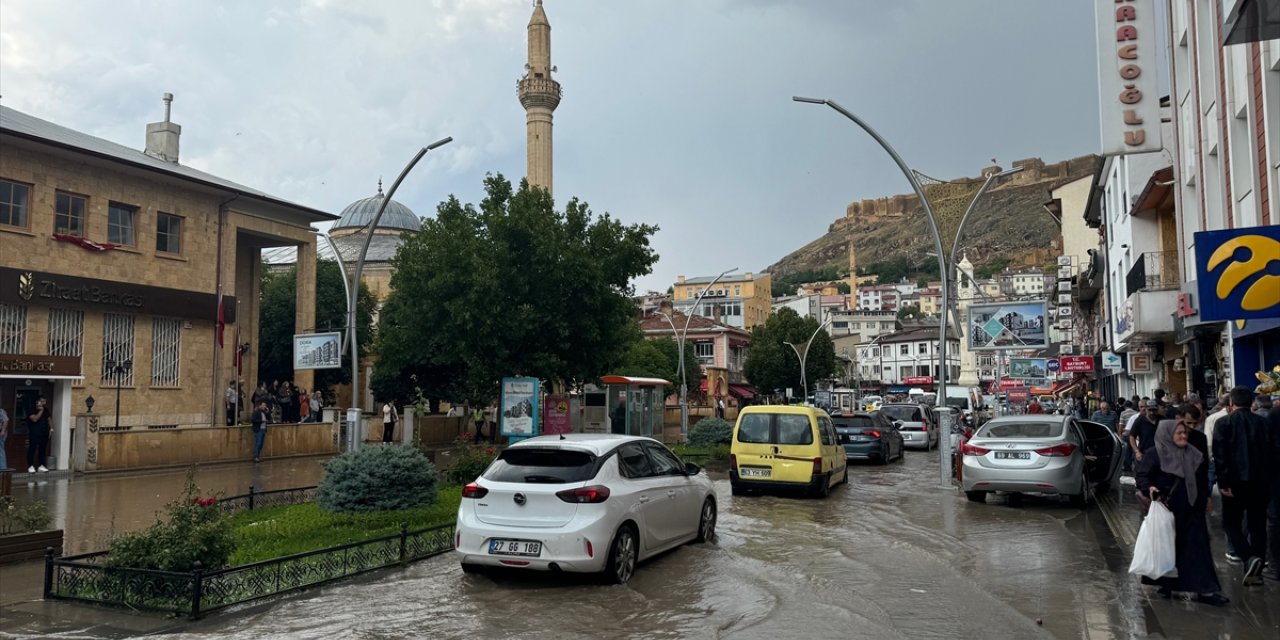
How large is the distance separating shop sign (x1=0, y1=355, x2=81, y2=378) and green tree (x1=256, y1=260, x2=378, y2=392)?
2375cm

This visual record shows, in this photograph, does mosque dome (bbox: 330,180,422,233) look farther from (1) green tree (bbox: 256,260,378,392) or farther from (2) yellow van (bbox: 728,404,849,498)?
(2) yellow van (bbox: 728,404,849,498)

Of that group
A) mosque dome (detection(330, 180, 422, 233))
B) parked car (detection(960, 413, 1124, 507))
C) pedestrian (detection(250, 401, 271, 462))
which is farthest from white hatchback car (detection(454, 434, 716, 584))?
mosque dome (detection(330, 180, 422, 233))

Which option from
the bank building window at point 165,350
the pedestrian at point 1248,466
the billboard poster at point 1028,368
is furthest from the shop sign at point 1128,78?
the bank building window at point 165,350

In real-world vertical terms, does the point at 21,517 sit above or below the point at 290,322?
below

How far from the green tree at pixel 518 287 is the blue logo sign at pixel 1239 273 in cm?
1809

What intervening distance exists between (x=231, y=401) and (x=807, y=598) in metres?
27.4

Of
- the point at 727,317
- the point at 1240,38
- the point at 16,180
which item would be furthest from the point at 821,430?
the point at 727,317

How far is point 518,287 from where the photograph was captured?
86.6 feet

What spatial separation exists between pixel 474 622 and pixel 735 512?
7694 millimetres

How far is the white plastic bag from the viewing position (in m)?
8.03

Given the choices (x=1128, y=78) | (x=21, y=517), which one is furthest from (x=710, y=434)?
(x=21, y=517)

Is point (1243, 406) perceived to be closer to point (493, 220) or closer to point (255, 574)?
point (255, 574)

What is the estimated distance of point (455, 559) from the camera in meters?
10.4

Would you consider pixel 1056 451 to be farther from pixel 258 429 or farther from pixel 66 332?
pixel 66 332
